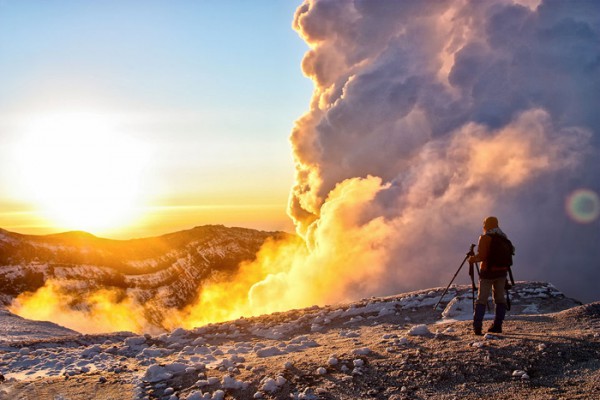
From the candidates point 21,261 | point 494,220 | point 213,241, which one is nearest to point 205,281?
point 213,241

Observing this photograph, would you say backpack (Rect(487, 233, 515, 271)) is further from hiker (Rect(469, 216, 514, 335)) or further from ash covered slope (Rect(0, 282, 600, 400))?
ash covered slope (Rect(0, 282, 600, 400))

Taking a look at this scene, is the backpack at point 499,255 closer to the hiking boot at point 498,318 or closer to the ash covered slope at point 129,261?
the hiking boot at point 498,318

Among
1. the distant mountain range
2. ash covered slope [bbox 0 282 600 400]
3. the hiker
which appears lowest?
ash covered slope [bbox 0 282 600 400]

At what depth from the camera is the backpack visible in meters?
11.3

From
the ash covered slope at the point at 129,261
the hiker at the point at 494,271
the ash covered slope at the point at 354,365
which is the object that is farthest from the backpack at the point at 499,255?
the ash covered slope at the point at 129,261

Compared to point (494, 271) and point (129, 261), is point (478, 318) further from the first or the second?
point (129, 261)

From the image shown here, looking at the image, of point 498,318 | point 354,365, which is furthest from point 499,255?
point 354,365

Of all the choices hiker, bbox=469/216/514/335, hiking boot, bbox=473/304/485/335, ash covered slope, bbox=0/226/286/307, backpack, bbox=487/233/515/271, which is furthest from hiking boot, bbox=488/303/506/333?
ash covered slope, bbox=0/226/286/307

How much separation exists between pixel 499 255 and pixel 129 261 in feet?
223

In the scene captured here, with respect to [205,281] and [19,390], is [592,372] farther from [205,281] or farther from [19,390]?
[205,281]

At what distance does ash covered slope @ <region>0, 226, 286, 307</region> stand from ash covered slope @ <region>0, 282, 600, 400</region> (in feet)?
154

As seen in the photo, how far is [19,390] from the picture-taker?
1109cm

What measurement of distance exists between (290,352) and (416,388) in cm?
433

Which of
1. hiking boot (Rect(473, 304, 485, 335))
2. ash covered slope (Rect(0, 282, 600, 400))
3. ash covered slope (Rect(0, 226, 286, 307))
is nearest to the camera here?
ash covered slope (Rect(0, 282, 600, 400))
